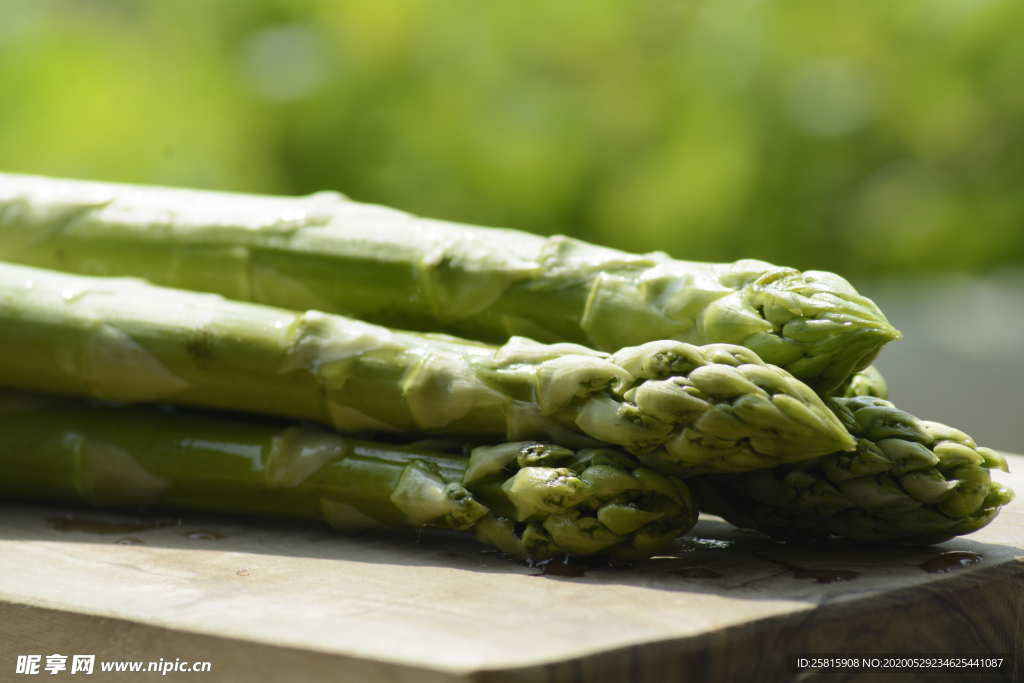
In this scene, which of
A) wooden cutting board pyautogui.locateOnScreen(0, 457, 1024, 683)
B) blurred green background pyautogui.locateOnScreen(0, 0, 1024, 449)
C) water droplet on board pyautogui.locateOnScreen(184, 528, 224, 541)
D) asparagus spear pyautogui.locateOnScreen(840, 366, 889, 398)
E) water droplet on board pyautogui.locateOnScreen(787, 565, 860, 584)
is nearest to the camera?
wooden cutting board pyautogui.locateOnScreen(0, 457, 1024, 683)

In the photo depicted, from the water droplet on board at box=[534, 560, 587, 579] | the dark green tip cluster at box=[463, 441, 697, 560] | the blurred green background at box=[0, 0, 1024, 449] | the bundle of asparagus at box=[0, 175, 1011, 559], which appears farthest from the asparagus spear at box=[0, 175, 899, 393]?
the blurred green background at box=[0, 0, 1024, 449]

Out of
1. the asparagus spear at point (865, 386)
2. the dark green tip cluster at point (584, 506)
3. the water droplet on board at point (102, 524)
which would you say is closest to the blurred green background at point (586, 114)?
the asparagus spear at point (865, 386)

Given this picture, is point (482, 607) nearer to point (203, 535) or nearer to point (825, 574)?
point (825, 574)

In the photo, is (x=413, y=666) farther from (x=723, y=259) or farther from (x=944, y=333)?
(x=723, y=259)

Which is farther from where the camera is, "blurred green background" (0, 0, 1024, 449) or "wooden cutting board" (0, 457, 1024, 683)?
"blurred green background" (0, 0, 1024, 449)

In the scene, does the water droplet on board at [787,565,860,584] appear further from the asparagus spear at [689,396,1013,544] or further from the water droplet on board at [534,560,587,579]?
the water droplet on board at [534,560,587,579]

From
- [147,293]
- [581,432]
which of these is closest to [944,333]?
[581,432]

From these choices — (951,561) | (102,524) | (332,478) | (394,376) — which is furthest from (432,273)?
(951,561)
